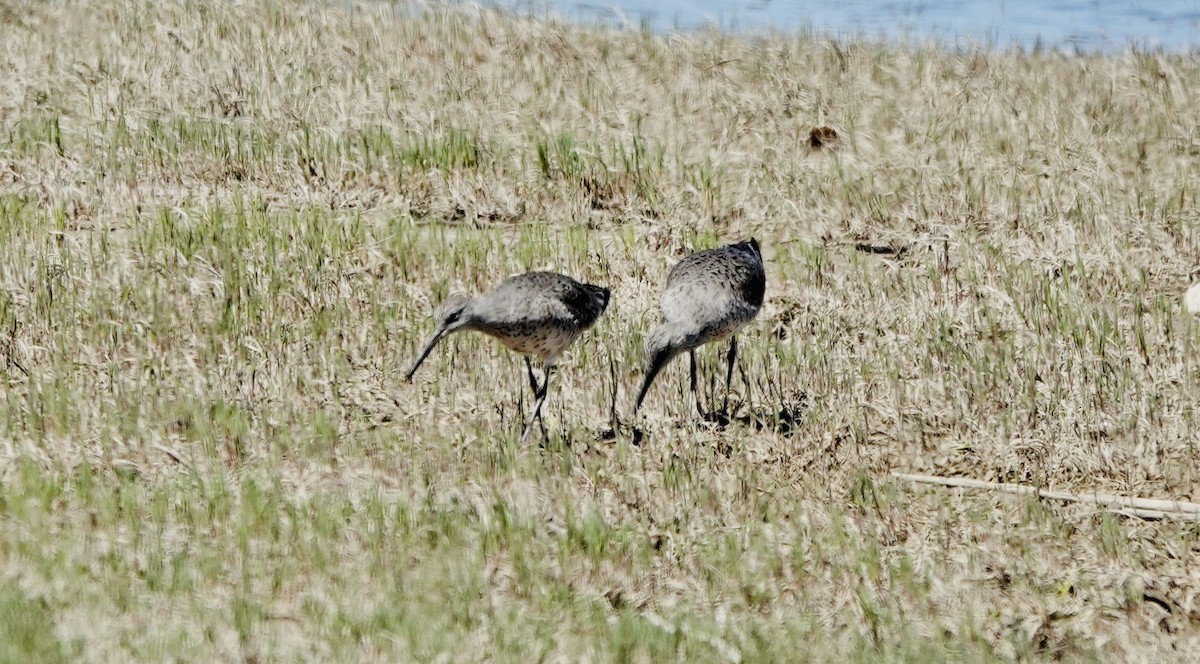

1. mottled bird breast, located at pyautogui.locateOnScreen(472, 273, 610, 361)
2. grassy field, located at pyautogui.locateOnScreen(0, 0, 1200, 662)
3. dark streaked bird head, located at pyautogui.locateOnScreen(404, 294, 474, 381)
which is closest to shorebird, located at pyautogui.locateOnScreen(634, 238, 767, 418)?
grassy field, located at pyautogui.locateOnScreen(0, 0, 1200, 662)

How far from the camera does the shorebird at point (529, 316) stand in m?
7.90

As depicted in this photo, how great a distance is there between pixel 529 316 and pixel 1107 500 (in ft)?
9.79

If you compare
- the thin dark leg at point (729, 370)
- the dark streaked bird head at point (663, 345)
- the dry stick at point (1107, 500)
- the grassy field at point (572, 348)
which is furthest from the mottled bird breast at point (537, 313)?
the dry stick at point (1107, 500)

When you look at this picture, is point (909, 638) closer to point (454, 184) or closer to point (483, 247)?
point (483, 247)

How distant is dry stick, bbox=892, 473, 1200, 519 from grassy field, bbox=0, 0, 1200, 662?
7cm

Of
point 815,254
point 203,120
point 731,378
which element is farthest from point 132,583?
point 203,120

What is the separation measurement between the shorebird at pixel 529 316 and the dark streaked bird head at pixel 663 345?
515 millimetres

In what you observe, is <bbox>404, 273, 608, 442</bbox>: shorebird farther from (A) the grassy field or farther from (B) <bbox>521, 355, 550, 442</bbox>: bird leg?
(A) the grassy field

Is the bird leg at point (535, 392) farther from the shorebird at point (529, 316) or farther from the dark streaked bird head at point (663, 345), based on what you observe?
the dark streaked bird head at point (663, 345)

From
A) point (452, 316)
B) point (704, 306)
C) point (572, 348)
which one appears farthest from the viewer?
point (572, 348)

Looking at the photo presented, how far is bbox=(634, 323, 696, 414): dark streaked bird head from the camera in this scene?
794 centimetres

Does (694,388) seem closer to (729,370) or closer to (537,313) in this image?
(729,370)

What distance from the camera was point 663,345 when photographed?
26.1 ft

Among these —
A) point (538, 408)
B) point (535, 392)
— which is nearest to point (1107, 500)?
point (538, 408)
